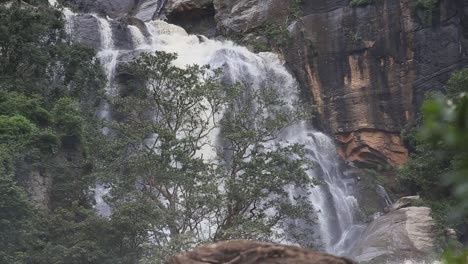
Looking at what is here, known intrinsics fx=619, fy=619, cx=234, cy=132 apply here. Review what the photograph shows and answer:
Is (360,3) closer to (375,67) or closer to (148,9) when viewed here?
(375,67)

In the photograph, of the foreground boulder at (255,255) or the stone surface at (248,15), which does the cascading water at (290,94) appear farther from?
the foreground boulder at (255,255)

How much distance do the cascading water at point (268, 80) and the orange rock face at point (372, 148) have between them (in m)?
0.71

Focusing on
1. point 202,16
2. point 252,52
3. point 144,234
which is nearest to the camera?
point 144,234

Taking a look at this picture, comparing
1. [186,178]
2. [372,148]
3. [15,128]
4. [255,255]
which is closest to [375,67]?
[372,148]

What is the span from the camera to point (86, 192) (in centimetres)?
1706

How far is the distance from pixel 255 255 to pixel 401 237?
14550 mm

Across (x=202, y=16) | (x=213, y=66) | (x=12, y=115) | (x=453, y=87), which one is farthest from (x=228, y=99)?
(x=202, y=16)

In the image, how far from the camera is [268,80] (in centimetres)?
2778

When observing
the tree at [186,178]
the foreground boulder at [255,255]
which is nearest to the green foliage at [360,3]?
the tree at [186,178]

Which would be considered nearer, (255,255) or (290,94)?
(255,255)

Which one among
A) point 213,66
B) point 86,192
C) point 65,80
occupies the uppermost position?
point 213,66

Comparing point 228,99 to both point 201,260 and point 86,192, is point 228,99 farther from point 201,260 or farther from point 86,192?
point 201,260

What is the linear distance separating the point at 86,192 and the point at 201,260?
45.3 feet

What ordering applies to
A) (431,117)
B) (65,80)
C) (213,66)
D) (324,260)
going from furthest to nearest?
(213,66) < (65,80) < (324,260) < (431,117)
